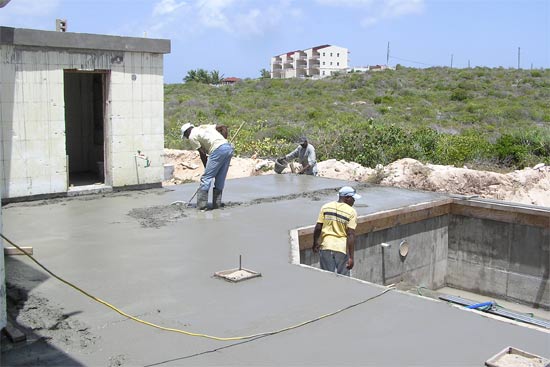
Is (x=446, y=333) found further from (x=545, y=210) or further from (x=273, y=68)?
(x=273, y=68)

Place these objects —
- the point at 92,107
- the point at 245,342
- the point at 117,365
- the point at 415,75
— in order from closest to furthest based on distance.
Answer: the point at 117,365 → the point at 245,342 → the point at 92,107 → the point at 415,75

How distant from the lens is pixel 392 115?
112ft

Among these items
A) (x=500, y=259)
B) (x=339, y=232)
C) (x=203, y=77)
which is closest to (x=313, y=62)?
(x=203, y=77)

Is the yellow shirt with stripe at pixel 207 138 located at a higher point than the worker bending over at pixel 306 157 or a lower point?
higher

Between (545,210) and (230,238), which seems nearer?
(230,238)

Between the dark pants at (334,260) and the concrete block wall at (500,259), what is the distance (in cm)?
528

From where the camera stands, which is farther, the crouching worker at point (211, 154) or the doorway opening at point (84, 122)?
the doorway opening at point (84, 122)

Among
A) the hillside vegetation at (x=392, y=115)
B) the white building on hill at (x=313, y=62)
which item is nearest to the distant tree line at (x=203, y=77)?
the hillside vegetation at (x=392, y=115)

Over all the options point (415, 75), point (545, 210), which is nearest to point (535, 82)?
point (415, 75)

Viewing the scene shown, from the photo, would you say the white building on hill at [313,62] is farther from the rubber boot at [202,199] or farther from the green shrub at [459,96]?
the rubber boot at [202,199]

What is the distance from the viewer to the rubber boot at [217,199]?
982 cm

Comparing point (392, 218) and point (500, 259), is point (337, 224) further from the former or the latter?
point (500, 259)

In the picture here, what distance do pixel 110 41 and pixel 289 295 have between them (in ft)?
22.3

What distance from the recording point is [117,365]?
4211 millimetres
